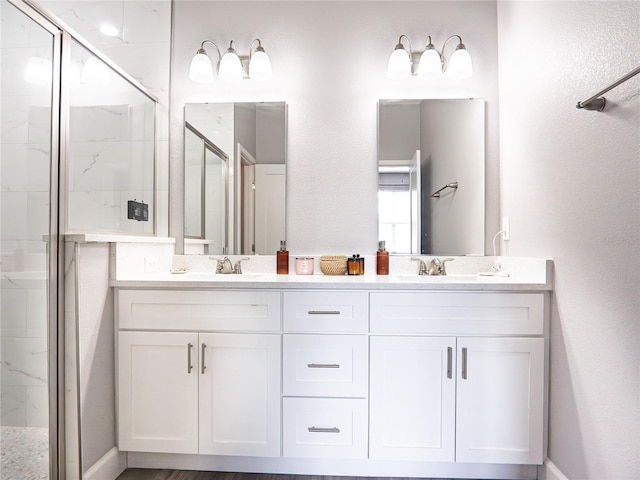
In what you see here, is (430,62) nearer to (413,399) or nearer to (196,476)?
(413,399)

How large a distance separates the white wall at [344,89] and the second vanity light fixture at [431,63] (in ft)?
0.23

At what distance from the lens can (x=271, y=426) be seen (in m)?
1.49

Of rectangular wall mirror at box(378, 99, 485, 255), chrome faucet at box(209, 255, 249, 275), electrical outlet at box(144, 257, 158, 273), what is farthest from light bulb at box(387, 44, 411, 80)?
electrical outlet at box(144, 257, 158, 273)

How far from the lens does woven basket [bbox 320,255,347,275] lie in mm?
1918

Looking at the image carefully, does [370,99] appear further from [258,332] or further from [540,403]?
[540,403]

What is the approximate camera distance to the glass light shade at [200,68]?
195cm

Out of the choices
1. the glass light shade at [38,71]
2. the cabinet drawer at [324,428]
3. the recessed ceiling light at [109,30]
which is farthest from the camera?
the recessed ceiling light at [109,30]

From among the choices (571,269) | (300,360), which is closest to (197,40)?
(300,360)

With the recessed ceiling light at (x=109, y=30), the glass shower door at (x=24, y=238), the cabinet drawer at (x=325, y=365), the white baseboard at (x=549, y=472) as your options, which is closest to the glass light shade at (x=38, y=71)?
the glass shower door at (x=24, y=238)

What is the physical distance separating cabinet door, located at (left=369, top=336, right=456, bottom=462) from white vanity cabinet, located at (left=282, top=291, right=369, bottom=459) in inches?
2.3

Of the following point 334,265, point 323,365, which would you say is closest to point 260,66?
point 334,265

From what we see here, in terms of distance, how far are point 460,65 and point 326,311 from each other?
1.48m

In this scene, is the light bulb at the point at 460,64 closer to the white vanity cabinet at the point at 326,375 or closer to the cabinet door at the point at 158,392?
the white vanity cabinet at the point at 326,375

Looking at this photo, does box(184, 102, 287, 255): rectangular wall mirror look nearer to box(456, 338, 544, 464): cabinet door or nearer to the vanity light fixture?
the vanity light fixture
